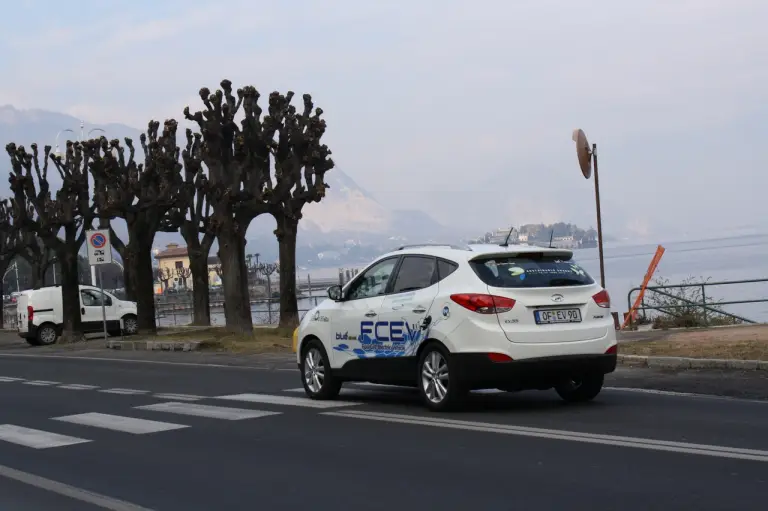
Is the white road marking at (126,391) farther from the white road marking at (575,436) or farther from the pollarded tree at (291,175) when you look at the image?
the pollarded tree at (291,175)

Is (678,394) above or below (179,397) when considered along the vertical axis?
below

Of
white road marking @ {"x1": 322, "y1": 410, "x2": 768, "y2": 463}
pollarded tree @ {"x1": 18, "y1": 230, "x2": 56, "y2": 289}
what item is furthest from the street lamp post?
pollarded tree @ {"x1": 18, "y1": 230, "x2": 56, "y2": 289}

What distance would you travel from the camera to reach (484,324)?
400 inches

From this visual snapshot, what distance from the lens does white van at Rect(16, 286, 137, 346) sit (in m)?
35.4

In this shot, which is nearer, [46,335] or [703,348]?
[703,348]

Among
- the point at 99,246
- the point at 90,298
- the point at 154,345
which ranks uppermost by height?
the point at 99,246

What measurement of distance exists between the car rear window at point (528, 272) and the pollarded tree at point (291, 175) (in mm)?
18781

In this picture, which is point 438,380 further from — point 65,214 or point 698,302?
point 65,214

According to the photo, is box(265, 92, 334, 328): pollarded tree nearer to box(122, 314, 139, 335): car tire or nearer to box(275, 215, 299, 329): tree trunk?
box(275, 215, 299, 329): tree trunk

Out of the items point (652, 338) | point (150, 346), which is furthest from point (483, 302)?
point (150, 346)

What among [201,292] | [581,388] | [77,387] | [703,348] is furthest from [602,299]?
[201,292]

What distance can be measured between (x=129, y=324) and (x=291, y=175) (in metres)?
10.6

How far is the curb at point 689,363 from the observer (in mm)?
13594

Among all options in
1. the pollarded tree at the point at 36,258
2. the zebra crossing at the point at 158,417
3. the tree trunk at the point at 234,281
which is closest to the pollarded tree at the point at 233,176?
the tree trunk at the point at 234,281
